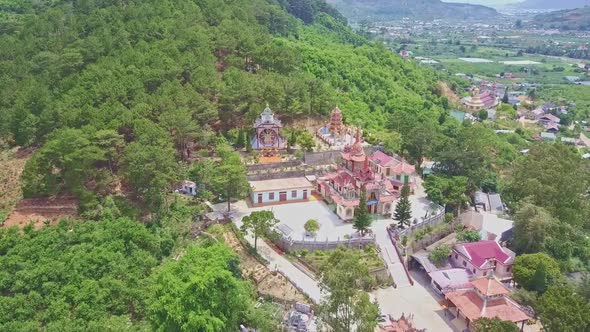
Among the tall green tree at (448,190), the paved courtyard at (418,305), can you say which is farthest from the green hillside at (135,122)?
the tall green tree at (448,190)

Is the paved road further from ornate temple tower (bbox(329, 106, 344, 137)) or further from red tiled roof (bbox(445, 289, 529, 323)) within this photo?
ornate temple tower (bbox(329, 106, 344, 137))

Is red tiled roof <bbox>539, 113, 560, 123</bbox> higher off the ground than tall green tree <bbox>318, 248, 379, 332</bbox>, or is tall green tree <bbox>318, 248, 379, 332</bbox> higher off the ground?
tall green tree <bbox>318, 248, 379, 332</bbox>

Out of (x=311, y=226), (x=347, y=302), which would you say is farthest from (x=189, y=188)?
(x=347, y=302)

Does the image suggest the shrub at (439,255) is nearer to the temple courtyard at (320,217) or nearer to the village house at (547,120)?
the temple courtyard at (320,217)

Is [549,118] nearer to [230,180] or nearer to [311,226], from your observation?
[311,226]

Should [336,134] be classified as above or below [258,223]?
above

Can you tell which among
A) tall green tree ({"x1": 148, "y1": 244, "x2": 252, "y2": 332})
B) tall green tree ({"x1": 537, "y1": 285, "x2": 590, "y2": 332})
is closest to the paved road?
tall green tree ({"x1": 537, "y1": 285, "x2": 590, "y2": 332})
